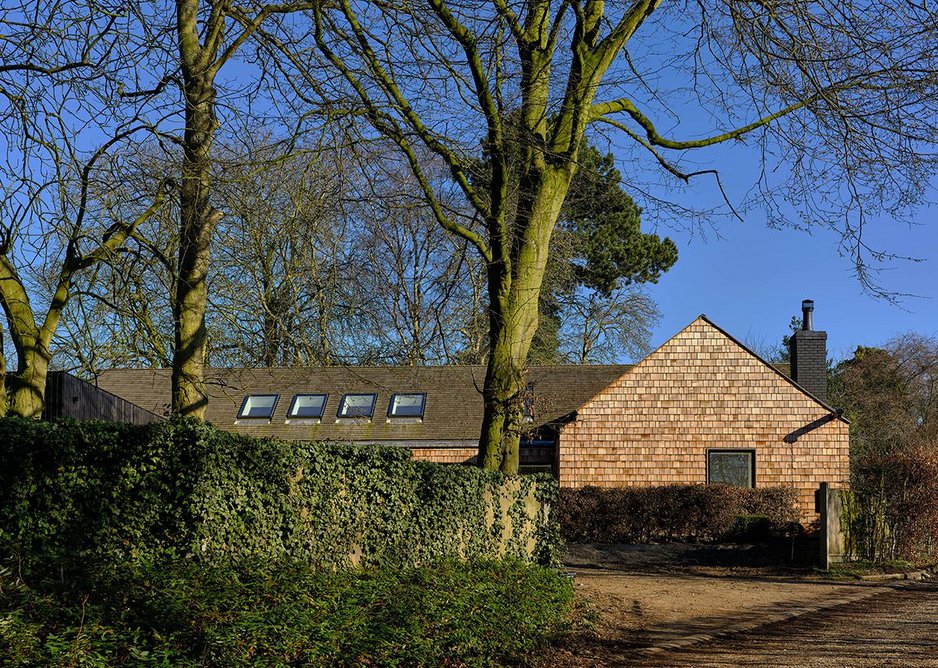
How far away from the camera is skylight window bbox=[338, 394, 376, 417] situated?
28.3m

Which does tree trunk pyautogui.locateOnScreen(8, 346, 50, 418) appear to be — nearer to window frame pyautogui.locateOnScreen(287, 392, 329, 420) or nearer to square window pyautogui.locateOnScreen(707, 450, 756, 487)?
window frame pyautogui.locateOnScreen(287, 392, 329, 420)

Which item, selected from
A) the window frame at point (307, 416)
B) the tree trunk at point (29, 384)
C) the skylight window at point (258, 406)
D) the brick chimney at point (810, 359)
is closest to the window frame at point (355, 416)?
the window frame at point (307, 416)

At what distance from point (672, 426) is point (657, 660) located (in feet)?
55.2

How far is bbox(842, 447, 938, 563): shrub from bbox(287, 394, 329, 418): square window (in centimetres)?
1447

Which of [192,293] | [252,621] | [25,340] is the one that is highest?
[192,293]

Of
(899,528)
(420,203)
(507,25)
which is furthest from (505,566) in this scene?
(899,528)

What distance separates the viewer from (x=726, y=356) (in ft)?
84.9

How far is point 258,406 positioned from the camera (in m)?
28.9

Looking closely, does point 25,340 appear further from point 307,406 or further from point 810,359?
point 810,359

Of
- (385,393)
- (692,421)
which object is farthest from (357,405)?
(692,421)

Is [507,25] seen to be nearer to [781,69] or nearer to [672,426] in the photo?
[781,69]

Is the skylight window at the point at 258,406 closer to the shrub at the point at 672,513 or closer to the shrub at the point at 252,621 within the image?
the shrub at the point at 672,513

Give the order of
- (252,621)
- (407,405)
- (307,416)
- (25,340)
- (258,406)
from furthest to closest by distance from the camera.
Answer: (258,406)
(407,405)
(307,416)
(25,340)
(252,621)

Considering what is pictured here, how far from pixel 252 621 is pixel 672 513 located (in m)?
17.2
